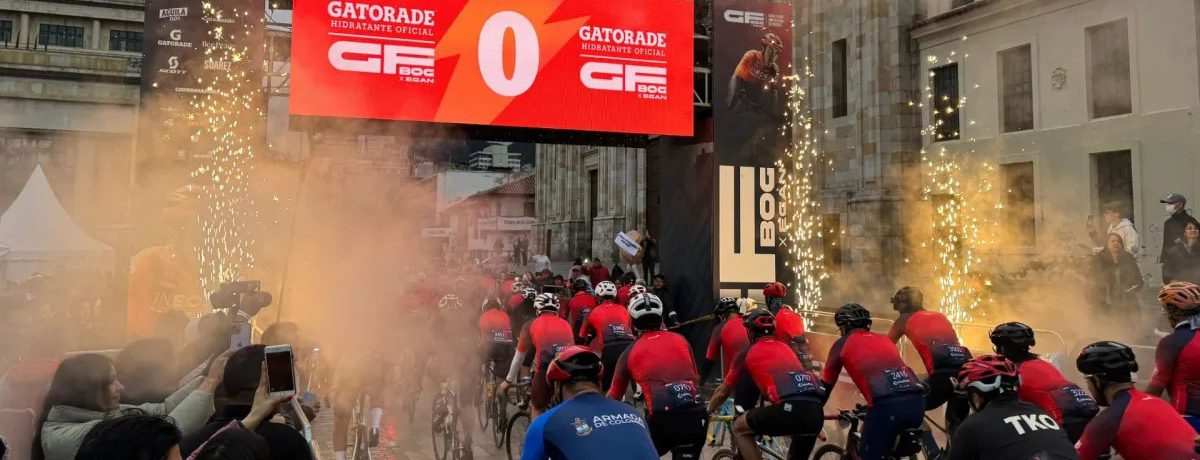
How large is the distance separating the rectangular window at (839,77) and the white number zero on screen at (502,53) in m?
19.8

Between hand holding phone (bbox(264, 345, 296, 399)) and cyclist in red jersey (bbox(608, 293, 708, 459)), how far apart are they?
129 inches

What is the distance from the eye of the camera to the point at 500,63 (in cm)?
1320

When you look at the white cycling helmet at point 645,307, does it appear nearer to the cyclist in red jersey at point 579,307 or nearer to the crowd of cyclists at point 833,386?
the crowd of cyclists at point 833,386

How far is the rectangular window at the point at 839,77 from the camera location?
29938mm

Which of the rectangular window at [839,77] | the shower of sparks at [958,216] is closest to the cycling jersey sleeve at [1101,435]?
the shower of sparks at [958,216]

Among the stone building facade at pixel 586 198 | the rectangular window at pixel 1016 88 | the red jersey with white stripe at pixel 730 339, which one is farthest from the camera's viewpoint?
the stone building facade at pixel 586 198

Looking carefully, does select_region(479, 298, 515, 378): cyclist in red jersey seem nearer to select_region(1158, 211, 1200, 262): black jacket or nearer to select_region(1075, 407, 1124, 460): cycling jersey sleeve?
select_region(1075, 407, 1124, 460): cycling jersey sleeve

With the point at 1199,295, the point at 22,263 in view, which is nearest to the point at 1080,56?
the point at 1199,295

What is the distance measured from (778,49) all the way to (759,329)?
9.35 m

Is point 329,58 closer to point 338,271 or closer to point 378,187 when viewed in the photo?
point 338,271

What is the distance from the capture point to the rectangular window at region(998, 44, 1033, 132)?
23.4 metres

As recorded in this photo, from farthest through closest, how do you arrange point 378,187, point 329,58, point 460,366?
point 378,187
point 329,58
point 460,366

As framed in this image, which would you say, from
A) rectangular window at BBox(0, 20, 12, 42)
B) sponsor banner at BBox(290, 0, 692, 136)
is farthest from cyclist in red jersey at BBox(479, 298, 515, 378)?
rectangular window at BBox(0, 20, 12, 42)

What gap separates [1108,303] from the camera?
13555 mm
